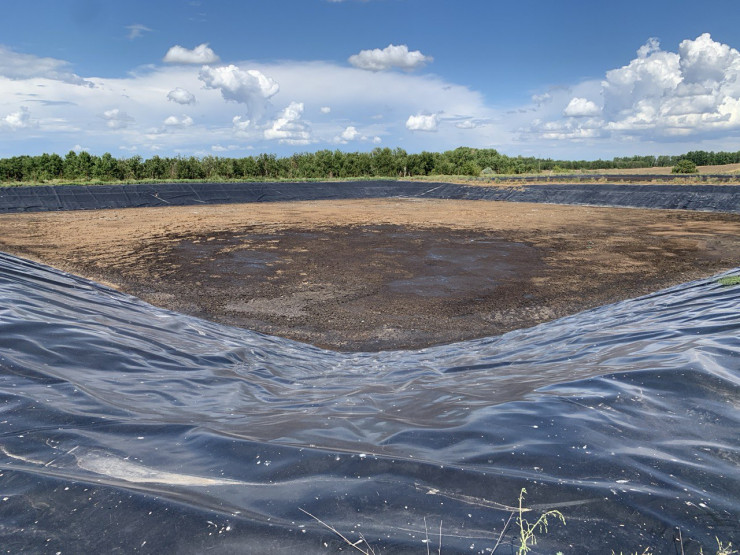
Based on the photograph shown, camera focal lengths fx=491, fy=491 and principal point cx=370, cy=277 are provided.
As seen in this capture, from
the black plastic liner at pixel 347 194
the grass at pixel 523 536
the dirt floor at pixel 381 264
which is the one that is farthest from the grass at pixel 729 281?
the black plastic liner at pixel 347 194

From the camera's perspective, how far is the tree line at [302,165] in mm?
40781

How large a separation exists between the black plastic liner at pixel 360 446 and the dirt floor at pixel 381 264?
2.57 meters

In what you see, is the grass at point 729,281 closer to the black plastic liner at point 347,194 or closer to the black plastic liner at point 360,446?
the black plastic liner at point 360,446

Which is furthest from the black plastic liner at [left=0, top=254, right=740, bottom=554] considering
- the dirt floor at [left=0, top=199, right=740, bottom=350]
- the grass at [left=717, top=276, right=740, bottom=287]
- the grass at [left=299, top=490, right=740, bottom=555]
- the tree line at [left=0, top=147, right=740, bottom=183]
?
the tree line at [left=0, top=147, right=740, bottom=183]

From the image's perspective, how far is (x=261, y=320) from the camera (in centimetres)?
718

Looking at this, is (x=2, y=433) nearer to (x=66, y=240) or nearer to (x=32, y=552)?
(x=32, y=552)

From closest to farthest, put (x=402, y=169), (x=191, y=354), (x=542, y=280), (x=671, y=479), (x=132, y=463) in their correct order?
1. (x=671, y=479)
2. (x=132, y=463)
3. (x=191, y=354)
4. (x=542, y=280)
5. (x=402, y=169)

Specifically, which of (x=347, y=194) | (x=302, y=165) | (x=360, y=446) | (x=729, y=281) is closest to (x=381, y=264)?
(x=729, y=281)

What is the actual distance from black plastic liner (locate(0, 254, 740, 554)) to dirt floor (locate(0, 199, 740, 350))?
8.42 ft

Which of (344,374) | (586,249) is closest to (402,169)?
(586,249)

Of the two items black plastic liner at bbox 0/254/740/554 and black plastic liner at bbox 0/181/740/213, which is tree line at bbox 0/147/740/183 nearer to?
black plastic liner at bbox 0/181/740/213

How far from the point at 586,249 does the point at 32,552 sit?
13420mm

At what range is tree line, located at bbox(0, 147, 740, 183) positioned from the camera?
40.8m

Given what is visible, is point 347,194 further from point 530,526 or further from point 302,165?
point 530,526
